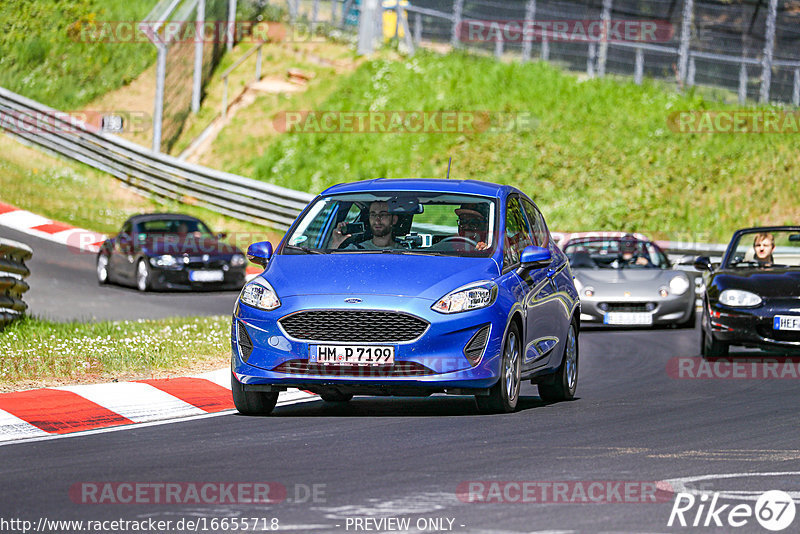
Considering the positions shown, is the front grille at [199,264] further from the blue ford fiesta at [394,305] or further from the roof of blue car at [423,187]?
the blue ford fiesta at [394,305]

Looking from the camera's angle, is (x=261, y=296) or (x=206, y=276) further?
(x=206, y=276)

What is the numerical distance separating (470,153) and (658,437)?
2499cm

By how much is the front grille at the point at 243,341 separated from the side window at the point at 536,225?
9.04 ft

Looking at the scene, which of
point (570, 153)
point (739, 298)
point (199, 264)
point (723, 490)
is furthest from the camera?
point (570, 153)

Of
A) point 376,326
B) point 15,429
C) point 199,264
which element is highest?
point 376,326

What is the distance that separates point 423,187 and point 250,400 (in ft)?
7.00

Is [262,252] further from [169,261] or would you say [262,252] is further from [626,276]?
[169,261]

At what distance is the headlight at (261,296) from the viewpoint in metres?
9.74

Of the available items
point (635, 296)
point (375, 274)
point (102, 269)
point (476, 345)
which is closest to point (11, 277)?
point (375, 274)

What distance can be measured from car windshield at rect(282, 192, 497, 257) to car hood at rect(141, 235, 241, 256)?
13.3 meters

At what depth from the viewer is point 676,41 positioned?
105 feet

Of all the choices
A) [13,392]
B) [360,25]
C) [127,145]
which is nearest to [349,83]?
[360,25]

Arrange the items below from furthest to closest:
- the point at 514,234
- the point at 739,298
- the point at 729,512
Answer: the point at 739,298 < the point at 514,234 < the point at 729,512

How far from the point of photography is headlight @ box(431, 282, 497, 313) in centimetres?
962
